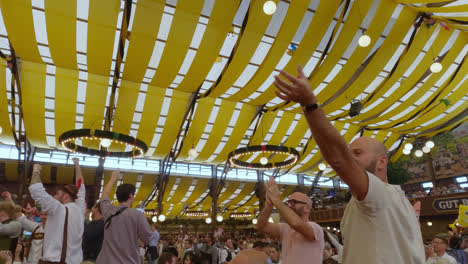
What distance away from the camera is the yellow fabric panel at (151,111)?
12.5 metres

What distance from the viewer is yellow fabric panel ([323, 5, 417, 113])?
8820 millimetres

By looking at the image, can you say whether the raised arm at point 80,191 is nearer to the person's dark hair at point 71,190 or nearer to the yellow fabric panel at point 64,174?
the person's dark hair at point 71,190

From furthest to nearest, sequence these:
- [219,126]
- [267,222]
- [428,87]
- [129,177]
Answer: [129,177] < [219,126] < [428,87] < [267,222]

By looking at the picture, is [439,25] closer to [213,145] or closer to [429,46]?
[429,46]

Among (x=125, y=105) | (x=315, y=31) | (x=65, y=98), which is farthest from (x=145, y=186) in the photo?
(x=315, y=31)

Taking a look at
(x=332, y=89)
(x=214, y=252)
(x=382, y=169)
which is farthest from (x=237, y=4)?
(x=382, y=169)

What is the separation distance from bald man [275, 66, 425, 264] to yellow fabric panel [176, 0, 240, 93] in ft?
24.7

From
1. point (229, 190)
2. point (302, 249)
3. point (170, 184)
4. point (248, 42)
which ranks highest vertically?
point (248, 42)

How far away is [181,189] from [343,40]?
1343 cm

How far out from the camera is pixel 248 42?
9.02m

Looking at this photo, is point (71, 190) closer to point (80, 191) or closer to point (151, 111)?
point (80, 191)

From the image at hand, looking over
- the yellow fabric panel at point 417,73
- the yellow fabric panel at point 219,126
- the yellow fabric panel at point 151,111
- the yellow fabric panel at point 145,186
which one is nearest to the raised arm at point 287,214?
the yellow fabric panel at point 417,73

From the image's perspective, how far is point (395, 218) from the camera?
1042 mm

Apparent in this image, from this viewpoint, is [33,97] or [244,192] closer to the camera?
[33,97]
